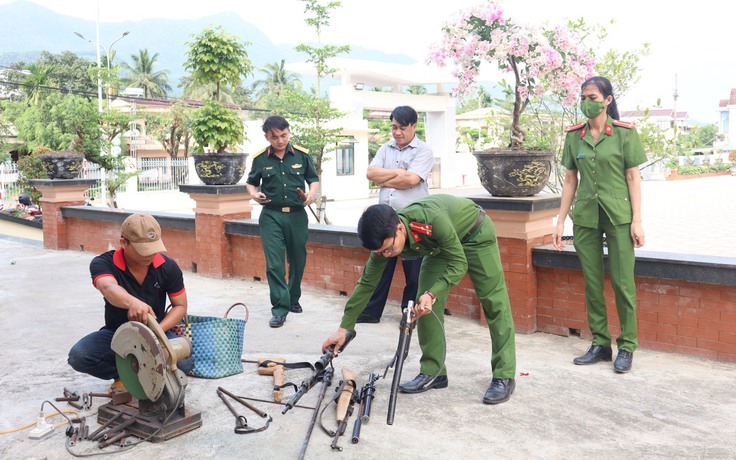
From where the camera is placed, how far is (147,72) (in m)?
71.2

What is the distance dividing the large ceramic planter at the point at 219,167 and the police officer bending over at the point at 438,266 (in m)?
4.57

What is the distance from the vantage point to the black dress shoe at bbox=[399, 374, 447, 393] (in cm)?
443

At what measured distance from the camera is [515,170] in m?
5.76

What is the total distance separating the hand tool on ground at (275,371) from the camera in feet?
14.2

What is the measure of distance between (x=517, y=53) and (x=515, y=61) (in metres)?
0.14

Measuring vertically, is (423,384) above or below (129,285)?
below

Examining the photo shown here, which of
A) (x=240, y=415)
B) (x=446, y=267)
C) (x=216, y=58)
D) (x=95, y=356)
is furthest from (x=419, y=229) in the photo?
(x=216, y=58)

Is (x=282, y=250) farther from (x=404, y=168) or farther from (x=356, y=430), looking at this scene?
(x=356, y=430)

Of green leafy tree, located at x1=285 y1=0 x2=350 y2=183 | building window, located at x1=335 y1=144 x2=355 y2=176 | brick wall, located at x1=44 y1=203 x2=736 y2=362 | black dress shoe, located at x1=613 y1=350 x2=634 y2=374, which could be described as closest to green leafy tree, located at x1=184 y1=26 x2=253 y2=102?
brick wall, located at x1=44 y1=203 x2=736 y2=362

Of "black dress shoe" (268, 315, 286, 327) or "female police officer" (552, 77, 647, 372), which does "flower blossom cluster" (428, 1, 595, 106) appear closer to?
"female police officer" (552, 77, 647, 372)

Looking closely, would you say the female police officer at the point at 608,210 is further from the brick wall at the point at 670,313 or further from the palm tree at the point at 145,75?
the palm tree at the point at 145,75

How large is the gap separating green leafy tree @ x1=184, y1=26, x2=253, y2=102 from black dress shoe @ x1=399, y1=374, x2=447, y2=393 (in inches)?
221

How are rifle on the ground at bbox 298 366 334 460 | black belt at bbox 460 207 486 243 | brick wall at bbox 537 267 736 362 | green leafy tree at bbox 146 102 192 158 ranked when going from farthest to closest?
green leafy tree at bbox 146 102 192 158, brick wall at bbox 537 267 736 362, black belt at bbox 460 207 486 243, rifle on the ground at bbox 298 366 334 460

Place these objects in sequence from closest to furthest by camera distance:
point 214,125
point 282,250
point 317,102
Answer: point 282,250 → point 214,125 → point 317,102
